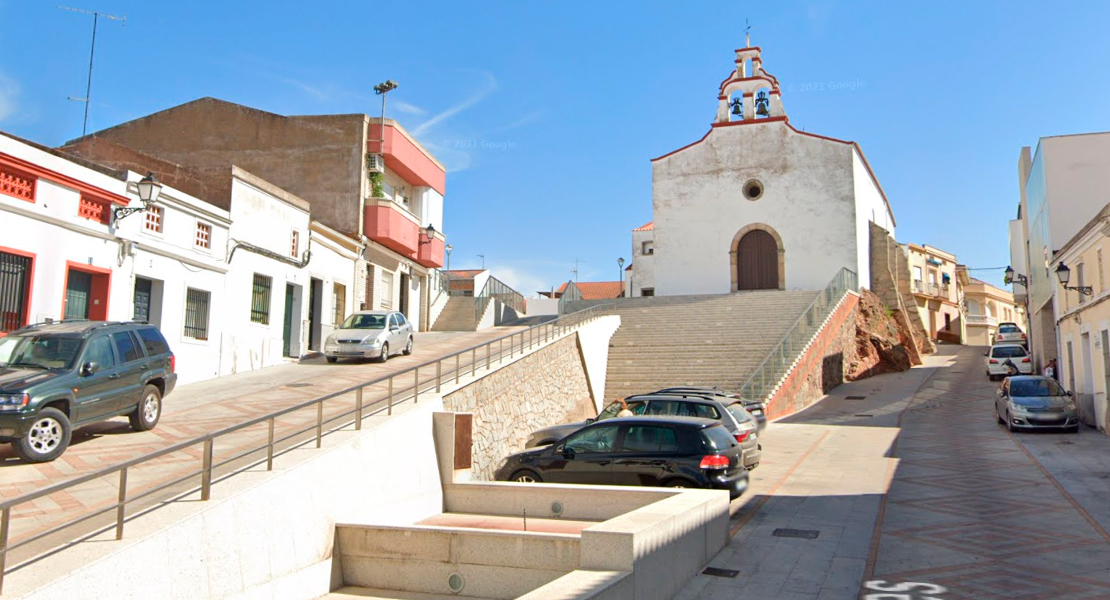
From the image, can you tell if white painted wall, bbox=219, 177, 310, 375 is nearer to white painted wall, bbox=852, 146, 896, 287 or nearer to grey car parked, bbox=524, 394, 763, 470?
grey car parked, bbox=524, 394, 763, 470

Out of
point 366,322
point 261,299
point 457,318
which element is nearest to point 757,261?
point 457,318

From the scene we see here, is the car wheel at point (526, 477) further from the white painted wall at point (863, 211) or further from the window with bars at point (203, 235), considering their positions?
the white painted wall at point (863, 211)

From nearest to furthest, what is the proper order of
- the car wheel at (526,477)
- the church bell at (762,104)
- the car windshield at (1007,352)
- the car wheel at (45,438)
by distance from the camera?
the car wheel at (45,438)
the car wheel at (526,477)
the car windshield at (1007,352)
the church bell at (762,104)

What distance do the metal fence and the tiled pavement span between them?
7.88 m

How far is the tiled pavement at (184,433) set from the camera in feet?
20.6

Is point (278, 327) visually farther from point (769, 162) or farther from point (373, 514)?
point (769, 162)

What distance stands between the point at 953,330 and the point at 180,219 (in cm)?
5635

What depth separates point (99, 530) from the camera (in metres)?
6.43

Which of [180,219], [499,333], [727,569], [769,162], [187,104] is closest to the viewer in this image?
[727,569]

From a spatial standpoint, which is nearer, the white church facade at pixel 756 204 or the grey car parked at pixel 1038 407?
the grey car parked at pixel 1038 407

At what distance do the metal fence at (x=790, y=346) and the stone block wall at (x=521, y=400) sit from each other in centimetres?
A: 460

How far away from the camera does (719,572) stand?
8141 mm

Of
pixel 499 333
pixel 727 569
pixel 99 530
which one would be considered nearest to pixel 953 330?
pixel 499 333

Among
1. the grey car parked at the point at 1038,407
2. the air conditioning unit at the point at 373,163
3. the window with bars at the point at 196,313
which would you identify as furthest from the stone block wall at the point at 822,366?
the air conditioning unit at the point at 373,163
